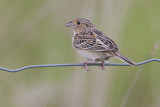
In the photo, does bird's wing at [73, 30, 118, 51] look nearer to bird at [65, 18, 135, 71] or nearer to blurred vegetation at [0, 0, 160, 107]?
bird at [65, 18, 135, 71]

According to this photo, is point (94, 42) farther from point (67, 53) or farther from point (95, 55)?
point (67, 53)

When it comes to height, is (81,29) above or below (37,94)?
above

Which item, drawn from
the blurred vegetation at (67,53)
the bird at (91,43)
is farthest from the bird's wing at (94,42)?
the blurred vegetation at (67,53)

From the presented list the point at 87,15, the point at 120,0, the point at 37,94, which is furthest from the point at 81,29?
the point at 37,94

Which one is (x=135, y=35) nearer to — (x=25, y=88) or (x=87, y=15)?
(x=87, y=15)

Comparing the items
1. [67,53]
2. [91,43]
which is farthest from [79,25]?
[91,43]

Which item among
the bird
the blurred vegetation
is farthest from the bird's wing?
the blurred vegetation

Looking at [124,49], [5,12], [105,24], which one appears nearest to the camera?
[105,24]

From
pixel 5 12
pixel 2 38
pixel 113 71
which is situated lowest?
pixel 113 71
